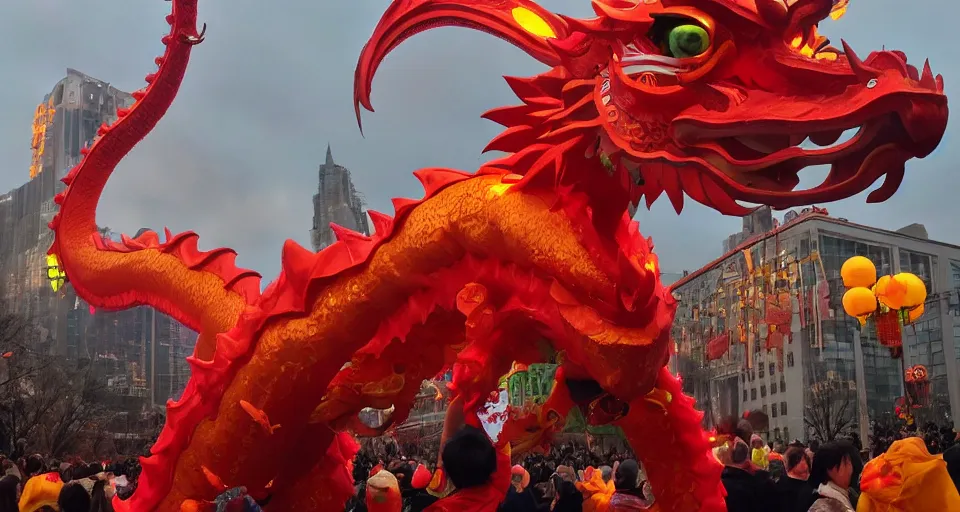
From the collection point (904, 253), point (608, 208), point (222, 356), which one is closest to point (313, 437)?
point (222, 356)

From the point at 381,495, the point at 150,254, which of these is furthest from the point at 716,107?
the point at 150,254

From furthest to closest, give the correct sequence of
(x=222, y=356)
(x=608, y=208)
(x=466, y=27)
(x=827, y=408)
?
1. (x=827, y=408)
2. (x=222, y=356)
3. (x=466, y=27)
4. (x=608, y=208)

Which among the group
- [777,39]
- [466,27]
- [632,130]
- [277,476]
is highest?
[466,27]

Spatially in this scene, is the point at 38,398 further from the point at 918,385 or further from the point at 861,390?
the point at 918,385

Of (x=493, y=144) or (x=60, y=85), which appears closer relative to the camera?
(x=493, y=144)

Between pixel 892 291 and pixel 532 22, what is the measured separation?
30.2 ft

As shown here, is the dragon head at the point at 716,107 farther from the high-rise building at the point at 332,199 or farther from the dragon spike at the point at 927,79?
the high-rise building at the point at 332,199

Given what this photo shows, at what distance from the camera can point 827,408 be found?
76.0 ft

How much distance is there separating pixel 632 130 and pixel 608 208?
36 centimetres

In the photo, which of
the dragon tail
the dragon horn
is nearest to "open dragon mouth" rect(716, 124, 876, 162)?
the dragon horn

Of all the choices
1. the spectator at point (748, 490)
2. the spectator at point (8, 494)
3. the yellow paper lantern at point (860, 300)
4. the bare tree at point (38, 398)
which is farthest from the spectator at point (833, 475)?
the bare tree at point (38, 398)

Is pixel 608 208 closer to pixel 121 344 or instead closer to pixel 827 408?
pixel 827 408

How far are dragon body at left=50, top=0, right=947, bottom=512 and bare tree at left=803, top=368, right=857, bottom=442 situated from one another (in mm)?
21663

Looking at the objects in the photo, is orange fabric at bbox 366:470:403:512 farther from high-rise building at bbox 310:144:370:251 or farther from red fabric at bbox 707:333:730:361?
high-rise building at bbox 310:144:370:251
